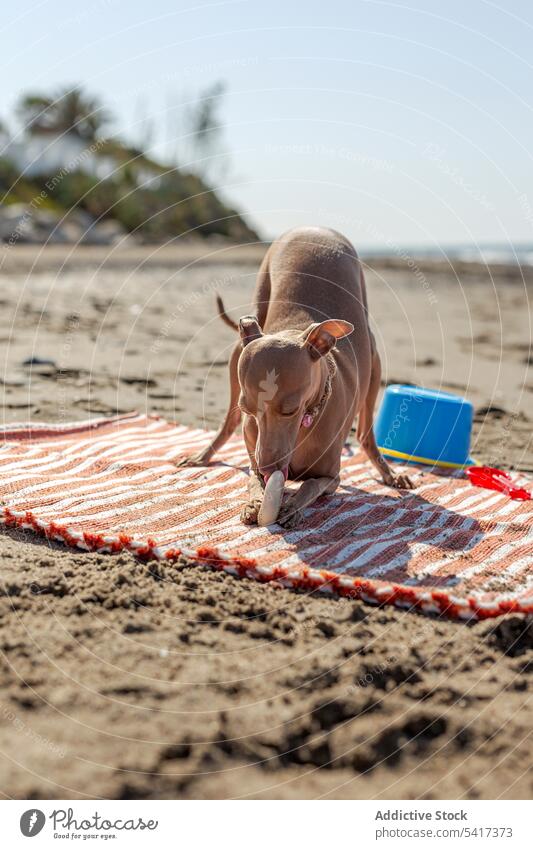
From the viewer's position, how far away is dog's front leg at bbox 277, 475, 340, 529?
479 cm

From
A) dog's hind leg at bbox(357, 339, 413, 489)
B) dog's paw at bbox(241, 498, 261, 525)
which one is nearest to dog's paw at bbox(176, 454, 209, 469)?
dog's hind leg at bbox(357, 339, 413, 489)

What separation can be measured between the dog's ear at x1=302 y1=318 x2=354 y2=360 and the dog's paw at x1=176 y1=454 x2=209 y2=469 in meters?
1.79

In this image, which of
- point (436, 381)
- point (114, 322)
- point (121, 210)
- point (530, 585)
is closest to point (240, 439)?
point (530, 585)

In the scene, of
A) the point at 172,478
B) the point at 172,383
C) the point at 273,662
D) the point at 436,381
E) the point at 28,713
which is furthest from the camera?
the point at 436,381

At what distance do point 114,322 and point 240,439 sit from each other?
22.0 ft

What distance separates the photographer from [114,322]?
43.0ft

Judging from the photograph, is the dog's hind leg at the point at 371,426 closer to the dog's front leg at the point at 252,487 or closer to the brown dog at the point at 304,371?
the brown dog at the point at 304,371

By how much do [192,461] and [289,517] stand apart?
154 cm

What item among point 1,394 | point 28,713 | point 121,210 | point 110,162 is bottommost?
point 28,713

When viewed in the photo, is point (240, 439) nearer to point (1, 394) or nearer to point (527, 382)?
point (1, 394)

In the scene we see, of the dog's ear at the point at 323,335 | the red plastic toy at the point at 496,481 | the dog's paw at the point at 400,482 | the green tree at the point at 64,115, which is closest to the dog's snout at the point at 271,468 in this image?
the dog's ear at the point at 323,335

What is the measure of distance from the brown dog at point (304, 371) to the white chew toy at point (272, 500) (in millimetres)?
47

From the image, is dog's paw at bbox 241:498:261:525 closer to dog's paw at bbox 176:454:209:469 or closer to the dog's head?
the dog's head

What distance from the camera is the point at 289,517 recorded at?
4789 mm
